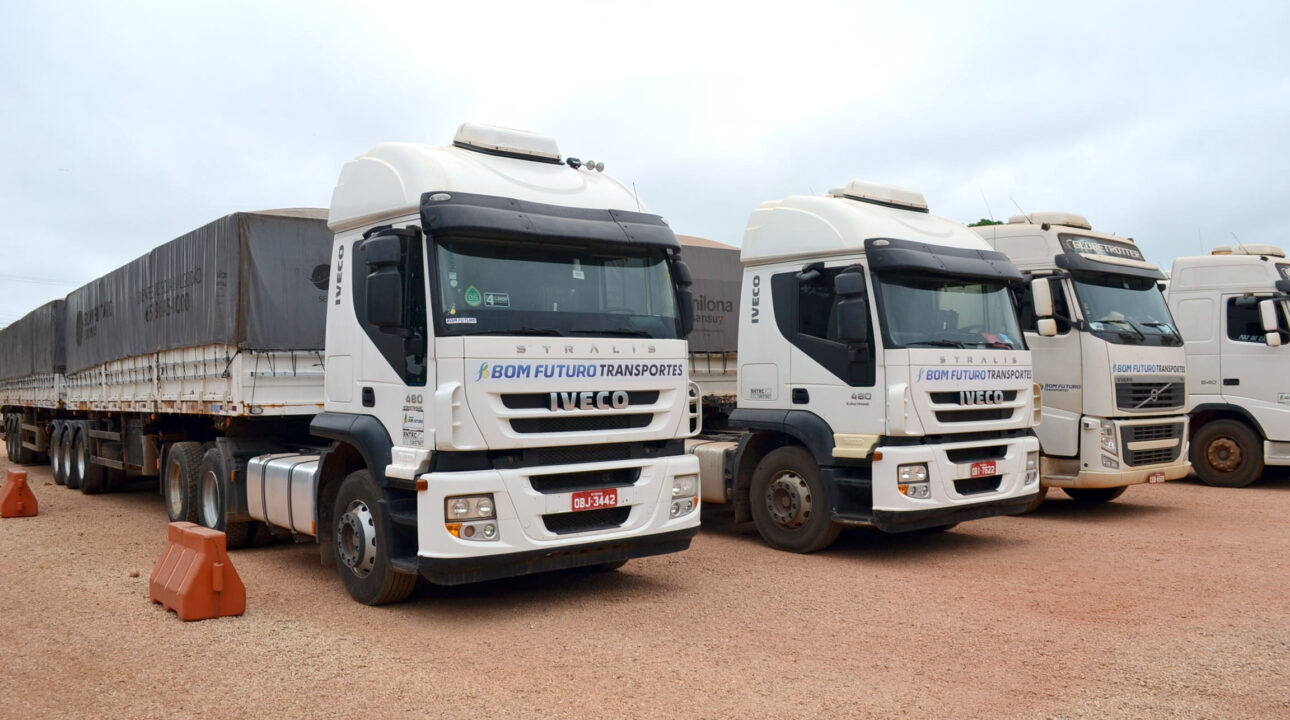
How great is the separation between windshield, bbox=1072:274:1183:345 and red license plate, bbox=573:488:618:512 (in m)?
6.32

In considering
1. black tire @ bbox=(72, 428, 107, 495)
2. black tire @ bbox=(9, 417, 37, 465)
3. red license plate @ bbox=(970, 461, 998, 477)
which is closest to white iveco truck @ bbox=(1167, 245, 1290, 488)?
red license plate @ bbox=(970, 461, 998, 477)

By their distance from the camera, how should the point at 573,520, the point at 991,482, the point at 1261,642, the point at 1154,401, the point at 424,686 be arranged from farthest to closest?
the point at 1154,401
the point at 991,482
the point at 573,520
the point at 1261,642
the point at 424,686

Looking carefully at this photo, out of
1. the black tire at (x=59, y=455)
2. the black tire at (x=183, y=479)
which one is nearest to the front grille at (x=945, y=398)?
the black tire at (x=183, y=479)

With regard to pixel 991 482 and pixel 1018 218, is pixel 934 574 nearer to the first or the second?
pixel 991 482

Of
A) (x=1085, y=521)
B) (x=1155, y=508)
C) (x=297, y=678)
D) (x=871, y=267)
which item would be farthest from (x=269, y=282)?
(x=1155, y=508)

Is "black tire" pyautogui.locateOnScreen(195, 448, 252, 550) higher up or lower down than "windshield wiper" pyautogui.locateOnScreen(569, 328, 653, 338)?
lower down

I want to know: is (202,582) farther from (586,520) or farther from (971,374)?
(971,374)

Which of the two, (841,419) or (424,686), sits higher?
(841,419)

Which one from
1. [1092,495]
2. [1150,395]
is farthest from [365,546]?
[1092,495]

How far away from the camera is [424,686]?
515 centimetres

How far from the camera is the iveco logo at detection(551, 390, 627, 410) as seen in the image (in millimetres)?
6520

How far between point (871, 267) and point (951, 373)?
116cm

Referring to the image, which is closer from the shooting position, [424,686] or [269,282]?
[424,686]

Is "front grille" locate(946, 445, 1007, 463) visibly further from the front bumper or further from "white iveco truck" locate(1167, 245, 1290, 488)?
"white iveco truck" locate(1167, 245, 1290, 488)
